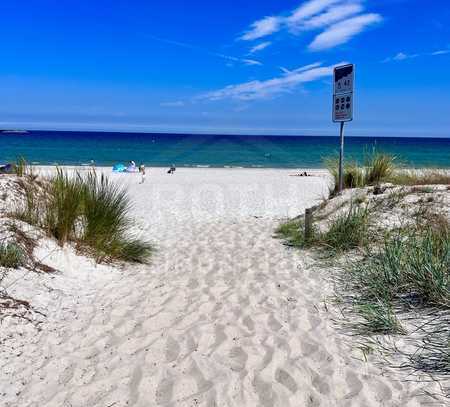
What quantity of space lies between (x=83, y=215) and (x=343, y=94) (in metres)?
5.19

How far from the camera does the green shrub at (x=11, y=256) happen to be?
175 inches

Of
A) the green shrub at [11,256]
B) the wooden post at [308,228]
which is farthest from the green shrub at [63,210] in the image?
the wooden post at [308,228]

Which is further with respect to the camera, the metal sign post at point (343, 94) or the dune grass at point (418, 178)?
the dune grass at point (418, 178)

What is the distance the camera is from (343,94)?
8.15 metres

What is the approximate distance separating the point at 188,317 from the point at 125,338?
2.15 ft

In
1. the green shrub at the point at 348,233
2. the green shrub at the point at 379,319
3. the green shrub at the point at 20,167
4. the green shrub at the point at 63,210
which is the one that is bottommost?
the green shrub at the point at 379,319

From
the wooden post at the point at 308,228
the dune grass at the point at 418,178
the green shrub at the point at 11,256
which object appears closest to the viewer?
the green shrub at the point at 11,256

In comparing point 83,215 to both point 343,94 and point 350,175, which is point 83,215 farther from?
point 350,175

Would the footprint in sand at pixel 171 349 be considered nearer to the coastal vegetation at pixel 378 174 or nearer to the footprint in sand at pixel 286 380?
the footprint in sand at pixel 286 380

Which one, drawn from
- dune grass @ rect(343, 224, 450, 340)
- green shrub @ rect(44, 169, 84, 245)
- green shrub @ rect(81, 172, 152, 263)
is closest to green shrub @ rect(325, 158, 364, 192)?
dune grass @ rect(343, 224, 450, 340)

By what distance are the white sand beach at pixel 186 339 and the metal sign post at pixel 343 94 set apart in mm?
3065

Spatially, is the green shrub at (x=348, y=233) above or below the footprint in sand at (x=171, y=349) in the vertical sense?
above

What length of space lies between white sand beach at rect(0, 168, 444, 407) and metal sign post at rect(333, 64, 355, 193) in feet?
10.1

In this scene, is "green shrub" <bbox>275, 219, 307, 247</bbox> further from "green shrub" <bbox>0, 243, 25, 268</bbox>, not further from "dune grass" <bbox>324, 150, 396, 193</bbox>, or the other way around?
"green shrub" <bbox>0, 243, 25, 268</bbox>
